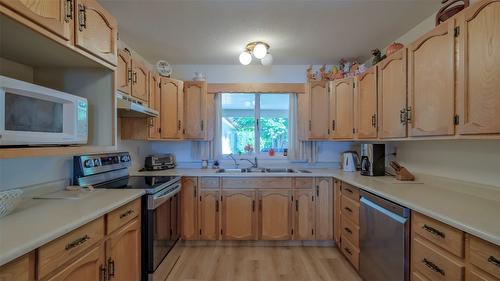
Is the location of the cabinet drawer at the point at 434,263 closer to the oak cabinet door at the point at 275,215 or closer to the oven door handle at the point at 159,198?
the oak cabinet door at the point at 275,215

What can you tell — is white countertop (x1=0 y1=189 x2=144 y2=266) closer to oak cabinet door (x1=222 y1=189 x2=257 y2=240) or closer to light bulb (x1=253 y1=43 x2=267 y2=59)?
oak cabinet door (x1=222 y1=189 x2=257 y2=240)

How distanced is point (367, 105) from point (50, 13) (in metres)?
2.58

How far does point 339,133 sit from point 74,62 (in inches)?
104

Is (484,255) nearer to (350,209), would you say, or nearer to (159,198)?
(350,209)

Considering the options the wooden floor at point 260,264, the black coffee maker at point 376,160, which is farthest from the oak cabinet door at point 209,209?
the black coffee maker at point 376,160

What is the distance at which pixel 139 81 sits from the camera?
2.44 m

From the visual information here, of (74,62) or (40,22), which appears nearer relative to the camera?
(40,22)

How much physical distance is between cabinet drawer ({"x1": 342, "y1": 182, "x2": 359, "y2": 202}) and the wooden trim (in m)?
1.40

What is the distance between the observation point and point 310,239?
2824 mm

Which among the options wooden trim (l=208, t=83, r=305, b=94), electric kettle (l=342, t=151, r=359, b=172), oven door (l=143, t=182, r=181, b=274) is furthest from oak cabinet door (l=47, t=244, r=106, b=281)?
electric kettle (l=342, t=151, r=359, b=172)

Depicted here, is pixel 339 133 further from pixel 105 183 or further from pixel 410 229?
pixel 105 183

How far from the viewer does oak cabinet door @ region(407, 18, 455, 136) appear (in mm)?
1524

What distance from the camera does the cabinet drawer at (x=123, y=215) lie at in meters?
1.44

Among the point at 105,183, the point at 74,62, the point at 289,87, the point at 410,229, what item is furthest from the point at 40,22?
the point at 289,87
